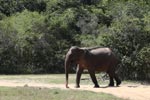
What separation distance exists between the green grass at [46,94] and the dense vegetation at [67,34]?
9637 millimetres

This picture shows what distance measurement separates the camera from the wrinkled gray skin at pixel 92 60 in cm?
2100

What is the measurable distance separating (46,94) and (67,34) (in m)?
29.0

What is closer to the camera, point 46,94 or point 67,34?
point 46,94

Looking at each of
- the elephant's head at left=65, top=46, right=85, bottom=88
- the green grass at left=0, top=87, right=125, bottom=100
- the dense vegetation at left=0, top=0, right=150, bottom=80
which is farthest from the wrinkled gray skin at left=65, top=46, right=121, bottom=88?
the dense vegetation at left=0, top=0, right=150, bottom=80

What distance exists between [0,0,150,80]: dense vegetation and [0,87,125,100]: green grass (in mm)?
9637

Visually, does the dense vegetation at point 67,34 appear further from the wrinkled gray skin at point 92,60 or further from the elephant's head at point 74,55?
the elephant's head at point 74,55

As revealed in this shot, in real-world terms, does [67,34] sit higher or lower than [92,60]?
lower

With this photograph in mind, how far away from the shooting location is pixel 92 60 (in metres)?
21.4

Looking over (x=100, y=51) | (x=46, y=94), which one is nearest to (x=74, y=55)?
(x=100, y=51)

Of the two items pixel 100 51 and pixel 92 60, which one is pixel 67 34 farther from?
pixel 92 60

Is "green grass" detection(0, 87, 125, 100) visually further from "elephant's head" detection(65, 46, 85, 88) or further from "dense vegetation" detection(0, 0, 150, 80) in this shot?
"dense vegetation" detection(0, 0, 150, 80)

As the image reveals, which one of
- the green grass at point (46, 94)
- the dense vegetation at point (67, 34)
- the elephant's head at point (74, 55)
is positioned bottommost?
the dense vegetation at point (67, 34)

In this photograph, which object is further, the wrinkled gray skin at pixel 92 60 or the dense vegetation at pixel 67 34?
the dense vegetation at pixel 67 34

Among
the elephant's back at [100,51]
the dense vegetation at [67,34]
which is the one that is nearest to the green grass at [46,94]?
the elephant's back at [100,51]
